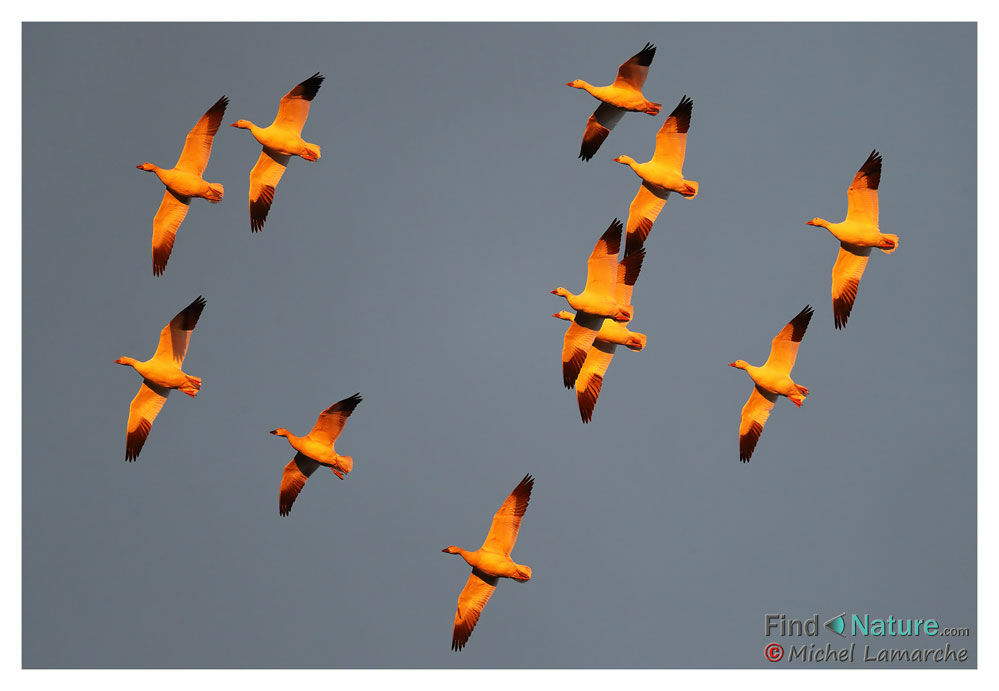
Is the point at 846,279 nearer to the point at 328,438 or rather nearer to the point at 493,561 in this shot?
the point at 493,561

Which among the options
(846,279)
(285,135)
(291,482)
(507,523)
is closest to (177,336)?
(291,482)

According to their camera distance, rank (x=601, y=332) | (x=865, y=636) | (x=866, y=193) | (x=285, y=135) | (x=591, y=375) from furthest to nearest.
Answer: (x=865, y=636) → (x=591, y=375) → (x=601, y=332) → (x=285, y=135) → (x=866, y=193)

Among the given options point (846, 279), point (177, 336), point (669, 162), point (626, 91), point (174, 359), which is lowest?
point (174, 359)

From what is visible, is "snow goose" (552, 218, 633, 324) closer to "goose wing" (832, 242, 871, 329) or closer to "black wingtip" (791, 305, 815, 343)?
"black wingtip" (791, 305, 815, 343)

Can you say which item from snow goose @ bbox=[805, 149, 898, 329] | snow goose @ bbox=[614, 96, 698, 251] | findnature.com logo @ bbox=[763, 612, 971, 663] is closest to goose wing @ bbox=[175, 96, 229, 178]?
snow goose @ bbox=[614, 96, 698, 251]

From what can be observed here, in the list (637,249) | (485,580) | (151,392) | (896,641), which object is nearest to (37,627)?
(151,392)

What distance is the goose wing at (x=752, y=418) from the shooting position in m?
23.4

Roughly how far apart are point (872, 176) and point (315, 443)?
8895mm

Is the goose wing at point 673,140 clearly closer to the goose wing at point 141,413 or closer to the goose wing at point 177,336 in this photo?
the goose wing at point 177,336

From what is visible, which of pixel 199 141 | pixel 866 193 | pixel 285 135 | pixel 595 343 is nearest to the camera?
pixel 866 193

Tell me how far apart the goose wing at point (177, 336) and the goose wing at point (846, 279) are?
9.36 metres

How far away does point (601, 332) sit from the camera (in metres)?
23.3

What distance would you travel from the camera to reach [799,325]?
74.8ft

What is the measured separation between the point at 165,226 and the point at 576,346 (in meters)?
6.53
